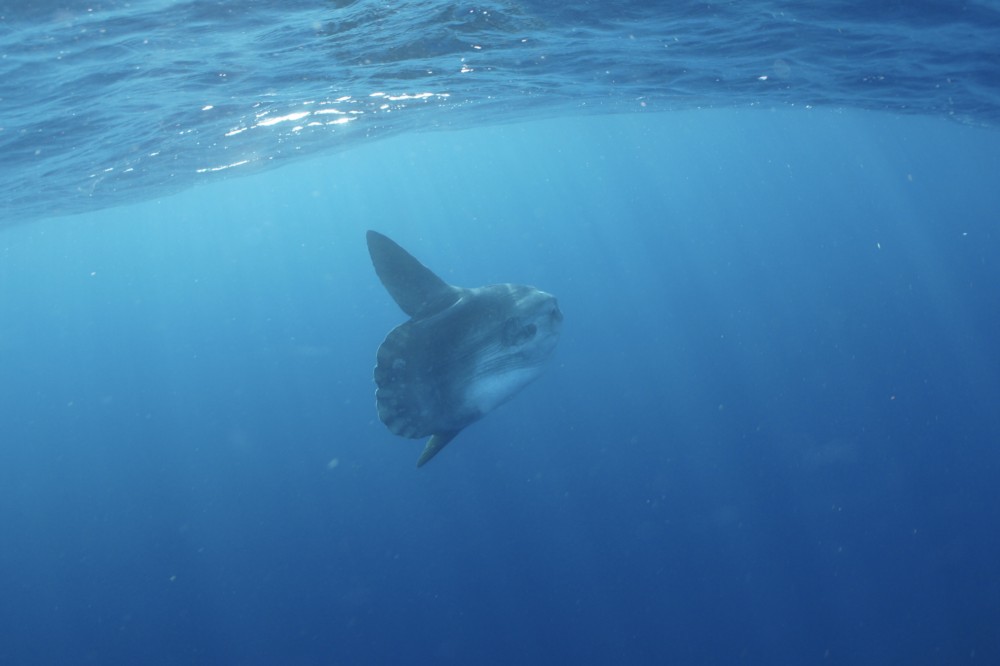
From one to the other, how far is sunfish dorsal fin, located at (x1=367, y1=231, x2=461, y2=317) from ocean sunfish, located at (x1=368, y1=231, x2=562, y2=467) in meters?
0.28

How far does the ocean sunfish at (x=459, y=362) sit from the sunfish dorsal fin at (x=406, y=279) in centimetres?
28

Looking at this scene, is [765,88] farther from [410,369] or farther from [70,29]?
[410,369]

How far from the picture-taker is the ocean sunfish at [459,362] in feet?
13.7

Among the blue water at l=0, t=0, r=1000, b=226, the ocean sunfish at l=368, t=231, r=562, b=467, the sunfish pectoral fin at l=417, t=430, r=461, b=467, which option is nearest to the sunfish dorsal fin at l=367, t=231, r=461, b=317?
the ocean sunfish at l=368, t=231, r=562, b=467

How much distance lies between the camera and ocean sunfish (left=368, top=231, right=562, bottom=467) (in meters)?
4.18

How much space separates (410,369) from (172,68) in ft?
32.3

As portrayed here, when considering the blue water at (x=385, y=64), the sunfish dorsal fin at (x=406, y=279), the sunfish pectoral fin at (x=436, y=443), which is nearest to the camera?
the sunfish pectoral fin at (x=436, y=443)

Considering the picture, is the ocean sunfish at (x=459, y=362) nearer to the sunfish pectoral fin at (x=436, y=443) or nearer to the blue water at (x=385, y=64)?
the sunfish pectoral fin at (x=436, y=443)

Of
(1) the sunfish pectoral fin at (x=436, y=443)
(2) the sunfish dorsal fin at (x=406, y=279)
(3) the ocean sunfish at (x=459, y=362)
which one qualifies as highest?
(2) the sunfish dorsal fin at (x=406, y=279)

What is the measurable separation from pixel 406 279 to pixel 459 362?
88cm

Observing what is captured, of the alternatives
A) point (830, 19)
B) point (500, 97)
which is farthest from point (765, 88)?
point (830, 19)

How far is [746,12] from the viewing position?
11375 mm

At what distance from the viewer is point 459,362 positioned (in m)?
4.22

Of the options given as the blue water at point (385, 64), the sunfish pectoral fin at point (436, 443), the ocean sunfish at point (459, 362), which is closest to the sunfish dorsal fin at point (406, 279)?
the ocean sunfish at point (459, 362)
